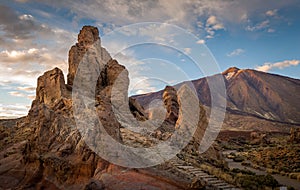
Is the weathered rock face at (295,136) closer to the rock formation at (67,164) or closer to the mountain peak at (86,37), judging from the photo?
the rock formation at (67,164)

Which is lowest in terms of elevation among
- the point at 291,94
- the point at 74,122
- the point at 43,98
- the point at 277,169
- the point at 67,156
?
the point at 277,169

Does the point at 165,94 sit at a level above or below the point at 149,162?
above

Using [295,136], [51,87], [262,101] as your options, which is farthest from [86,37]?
[262,101]

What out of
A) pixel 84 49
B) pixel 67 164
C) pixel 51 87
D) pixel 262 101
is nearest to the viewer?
pixel 67 164

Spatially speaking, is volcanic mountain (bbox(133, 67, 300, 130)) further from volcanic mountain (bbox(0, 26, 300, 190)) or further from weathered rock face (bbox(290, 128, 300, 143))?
volcanic mountain (bbox(0, 26, 300, 190))

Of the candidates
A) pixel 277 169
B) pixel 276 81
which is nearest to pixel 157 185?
pixel 277 169

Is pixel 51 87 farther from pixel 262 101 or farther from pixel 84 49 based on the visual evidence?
pixel 262 101

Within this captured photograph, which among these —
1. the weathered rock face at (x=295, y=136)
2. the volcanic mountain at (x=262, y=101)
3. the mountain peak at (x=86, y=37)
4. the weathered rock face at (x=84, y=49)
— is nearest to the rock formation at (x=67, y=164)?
the weathered rock face at (x=84, y=49)

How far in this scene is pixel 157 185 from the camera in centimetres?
1007

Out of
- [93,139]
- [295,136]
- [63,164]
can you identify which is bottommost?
[295,136]

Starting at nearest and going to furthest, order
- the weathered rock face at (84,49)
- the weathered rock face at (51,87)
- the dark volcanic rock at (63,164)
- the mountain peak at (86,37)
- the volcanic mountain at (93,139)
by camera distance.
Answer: the dark volcanic rock at (63,164)
the volcanic mountain at (93,139)
the weathered rock face at (51,87)
the weathered rock face at (84,49)
the mountain peak at (86,37)

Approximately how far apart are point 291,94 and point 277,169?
166052 millimetres

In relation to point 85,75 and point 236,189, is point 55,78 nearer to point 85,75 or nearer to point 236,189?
point 85,75

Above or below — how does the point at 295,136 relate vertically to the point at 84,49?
below
